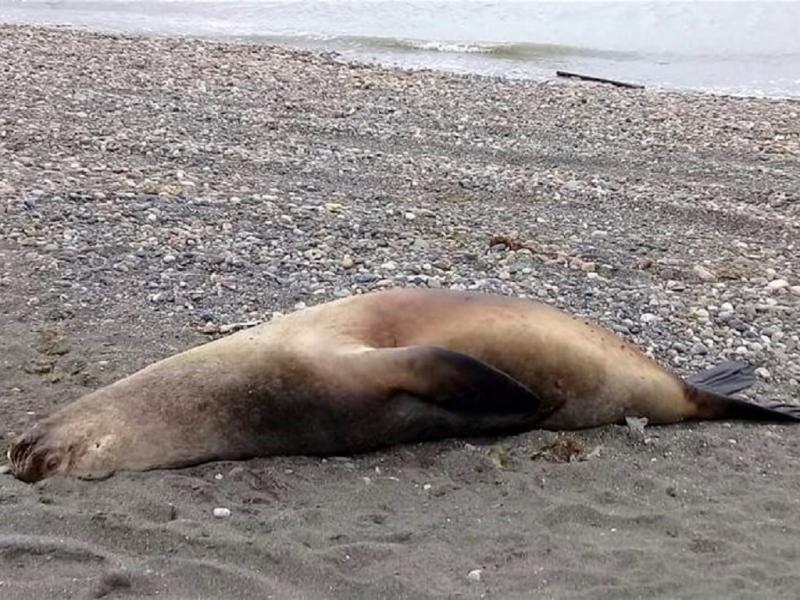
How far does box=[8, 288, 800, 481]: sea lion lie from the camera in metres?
4.27

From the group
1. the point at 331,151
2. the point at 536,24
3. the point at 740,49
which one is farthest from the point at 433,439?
the point at 536,24

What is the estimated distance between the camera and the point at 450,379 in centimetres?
420

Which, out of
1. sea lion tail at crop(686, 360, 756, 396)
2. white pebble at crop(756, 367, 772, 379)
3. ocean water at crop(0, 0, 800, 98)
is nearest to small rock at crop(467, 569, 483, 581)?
sea lion tail at crop(686, 360, 756, 396)

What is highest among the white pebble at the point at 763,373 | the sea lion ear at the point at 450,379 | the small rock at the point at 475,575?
the sea lion ear at the point at 450,379

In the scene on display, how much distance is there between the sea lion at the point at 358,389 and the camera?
4.27 m

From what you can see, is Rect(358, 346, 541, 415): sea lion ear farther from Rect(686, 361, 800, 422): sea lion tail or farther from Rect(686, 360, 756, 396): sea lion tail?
Rect(686, 360, 756, 396): sea lion tail

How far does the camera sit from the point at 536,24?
27219 mm

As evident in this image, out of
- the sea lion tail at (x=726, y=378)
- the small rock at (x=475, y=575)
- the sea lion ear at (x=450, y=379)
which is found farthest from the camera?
the sea lion tail at (x=726, y=378)

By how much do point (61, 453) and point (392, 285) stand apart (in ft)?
8.34

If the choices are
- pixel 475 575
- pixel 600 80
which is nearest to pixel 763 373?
pixel 475 575

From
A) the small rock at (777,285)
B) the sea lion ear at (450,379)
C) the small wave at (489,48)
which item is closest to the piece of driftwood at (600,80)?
the small wave at (489,48)

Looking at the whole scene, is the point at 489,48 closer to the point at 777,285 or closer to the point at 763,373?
the point at 777,285

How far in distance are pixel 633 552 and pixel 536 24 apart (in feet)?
81.8

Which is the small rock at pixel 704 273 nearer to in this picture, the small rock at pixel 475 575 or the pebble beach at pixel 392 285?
the pebble beach at pixel 392 285
